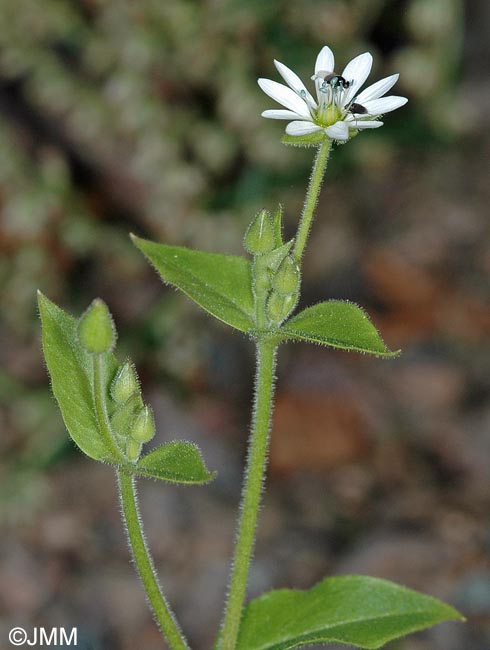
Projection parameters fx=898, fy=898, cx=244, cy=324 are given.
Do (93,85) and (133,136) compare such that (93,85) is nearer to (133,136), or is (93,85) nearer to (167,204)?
(133,136)

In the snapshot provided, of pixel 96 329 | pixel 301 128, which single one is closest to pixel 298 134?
pixel 301 128

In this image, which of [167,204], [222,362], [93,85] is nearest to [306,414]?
[222,362]

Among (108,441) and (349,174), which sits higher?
(349,174)

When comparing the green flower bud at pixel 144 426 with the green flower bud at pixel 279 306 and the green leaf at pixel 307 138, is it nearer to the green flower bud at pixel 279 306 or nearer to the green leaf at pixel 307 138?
the green flower bud at pixel 279 306

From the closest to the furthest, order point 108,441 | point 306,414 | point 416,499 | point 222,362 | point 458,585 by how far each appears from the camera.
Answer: point 108,441 < point 458,585 < point 416,499 < point 306,414 < point 222,362

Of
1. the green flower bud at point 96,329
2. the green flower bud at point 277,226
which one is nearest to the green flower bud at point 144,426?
the green flower bud at point 96,329

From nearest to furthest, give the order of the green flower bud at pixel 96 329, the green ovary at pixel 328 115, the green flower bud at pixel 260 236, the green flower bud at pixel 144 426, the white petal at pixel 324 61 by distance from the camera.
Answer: the green flower bud at pixel 96 329 → the green flower bud at pixel 144 426 → the green flower bud at pixel 260 236 → the green ovary at pixel 328 115 → the white petal at pixel 324 61

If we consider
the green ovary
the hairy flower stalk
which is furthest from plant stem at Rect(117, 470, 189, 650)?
the green ovary
